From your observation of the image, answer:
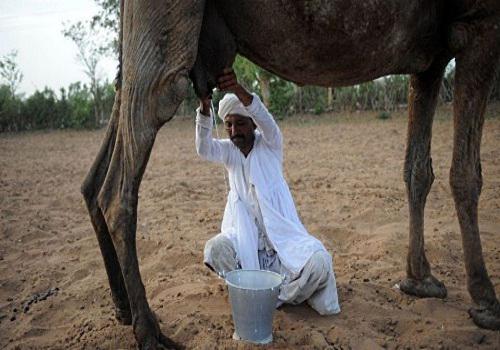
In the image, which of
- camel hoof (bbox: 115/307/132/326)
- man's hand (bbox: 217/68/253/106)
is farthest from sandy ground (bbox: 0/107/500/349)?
man's hand (bbox: 217/68/253/106)

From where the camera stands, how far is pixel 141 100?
252 cm

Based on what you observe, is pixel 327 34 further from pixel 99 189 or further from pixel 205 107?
pixel 99 189

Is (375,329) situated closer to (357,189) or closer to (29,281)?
(29,281)

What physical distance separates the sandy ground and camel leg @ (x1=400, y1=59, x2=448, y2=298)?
130mm

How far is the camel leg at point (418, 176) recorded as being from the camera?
11.6ft

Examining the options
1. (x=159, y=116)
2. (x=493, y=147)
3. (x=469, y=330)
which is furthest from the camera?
(x=493, y=147)

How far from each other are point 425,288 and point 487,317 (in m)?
0.55

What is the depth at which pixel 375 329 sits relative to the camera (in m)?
3.06

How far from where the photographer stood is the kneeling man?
10.5 feet

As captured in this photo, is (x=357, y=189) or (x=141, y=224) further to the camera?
(x=357, y=189)

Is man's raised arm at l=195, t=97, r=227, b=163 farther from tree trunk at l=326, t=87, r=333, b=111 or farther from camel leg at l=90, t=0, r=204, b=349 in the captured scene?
tree trunk at l=326, t=87, r=333, b=111

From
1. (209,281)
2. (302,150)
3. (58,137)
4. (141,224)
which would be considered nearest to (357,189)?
(141,224)

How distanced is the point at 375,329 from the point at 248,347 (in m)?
0.84

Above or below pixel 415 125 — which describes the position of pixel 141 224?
below
